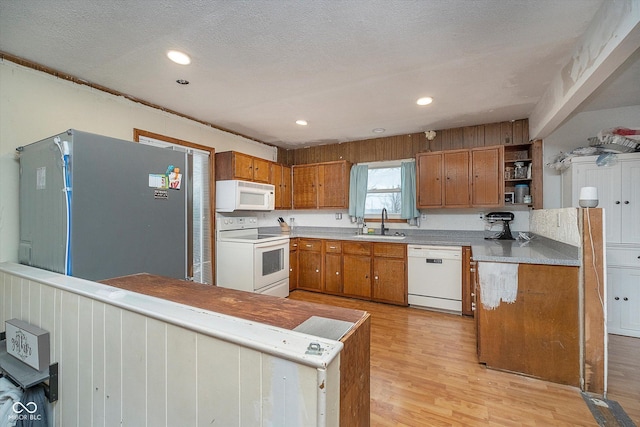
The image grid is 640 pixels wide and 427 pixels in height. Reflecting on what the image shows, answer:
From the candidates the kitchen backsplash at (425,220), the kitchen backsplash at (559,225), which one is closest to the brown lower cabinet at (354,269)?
the kitchen backsplash at (425,220)

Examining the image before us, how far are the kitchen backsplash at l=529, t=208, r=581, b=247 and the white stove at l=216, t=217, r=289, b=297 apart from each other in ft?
9.75

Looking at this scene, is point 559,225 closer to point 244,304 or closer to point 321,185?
point 244,304

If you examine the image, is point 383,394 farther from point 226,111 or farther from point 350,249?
point 226,111

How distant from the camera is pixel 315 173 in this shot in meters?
4.45

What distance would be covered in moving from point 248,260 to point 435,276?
7.67 feet

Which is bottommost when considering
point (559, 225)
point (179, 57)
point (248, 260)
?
point (248, 260)

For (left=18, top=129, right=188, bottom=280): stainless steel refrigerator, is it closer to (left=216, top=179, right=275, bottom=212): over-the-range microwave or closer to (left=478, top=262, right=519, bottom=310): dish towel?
(left=216, top=179, right=275, bottom=212): over-the-range microwave

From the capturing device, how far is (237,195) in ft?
11.1

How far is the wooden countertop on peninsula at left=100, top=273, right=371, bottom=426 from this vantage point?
2.22 feet

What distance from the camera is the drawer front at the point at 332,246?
3.90 meters

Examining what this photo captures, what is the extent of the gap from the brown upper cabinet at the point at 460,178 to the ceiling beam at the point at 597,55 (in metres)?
0.89

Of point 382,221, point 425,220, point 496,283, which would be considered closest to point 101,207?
point 496,283

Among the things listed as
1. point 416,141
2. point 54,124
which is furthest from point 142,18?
point 416,141

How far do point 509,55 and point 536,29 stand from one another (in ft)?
0.94
